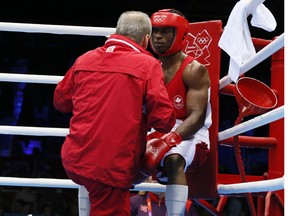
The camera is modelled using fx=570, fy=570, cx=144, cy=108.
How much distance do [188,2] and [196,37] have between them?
5.11 meters

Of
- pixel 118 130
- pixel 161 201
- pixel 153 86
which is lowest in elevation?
pixel 161 201

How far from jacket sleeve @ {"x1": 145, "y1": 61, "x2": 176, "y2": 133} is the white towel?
0.51 m

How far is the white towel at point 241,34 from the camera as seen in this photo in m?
2.20

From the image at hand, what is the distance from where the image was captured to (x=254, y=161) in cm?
727

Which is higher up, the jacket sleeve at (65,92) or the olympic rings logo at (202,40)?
the olympic rings logo at (202,40)

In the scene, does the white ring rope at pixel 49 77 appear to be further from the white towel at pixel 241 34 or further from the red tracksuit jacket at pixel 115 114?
the red tracksuit jacket at pixel 115 114

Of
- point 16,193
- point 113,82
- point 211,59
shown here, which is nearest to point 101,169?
point 113,82

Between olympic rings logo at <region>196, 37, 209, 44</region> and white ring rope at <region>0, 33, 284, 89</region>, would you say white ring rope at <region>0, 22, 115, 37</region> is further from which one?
olympic rings logo at <region>196, 37, 209, 44</region>

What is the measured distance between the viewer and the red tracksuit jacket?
1732 millimetres

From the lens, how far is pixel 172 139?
191 cm

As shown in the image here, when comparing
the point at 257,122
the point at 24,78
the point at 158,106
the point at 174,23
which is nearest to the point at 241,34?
the point at 174,23

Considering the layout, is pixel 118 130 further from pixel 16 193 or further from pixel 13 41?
pixel 13 41

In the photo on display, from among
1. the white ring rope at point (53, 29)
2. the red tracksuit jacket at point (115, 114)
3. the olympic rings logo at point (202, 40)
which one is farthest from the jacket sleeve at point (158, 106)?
the olympic rings logo at point (202, 40)

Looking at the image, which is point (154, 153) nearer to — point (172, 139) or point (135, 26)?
point (172, 139)
